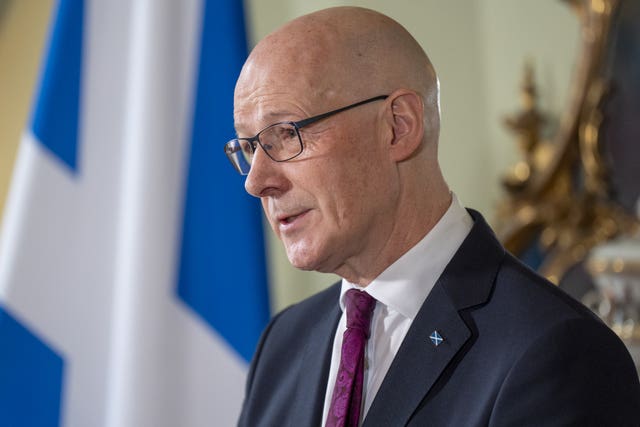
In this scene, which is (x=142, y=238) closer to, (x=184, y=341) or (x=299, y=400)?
(x=184, y=341)

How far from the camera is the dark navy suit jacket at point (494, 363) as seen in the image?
36.7 inches

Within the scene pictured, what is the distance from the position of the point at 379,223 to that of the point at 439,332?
0.55ft

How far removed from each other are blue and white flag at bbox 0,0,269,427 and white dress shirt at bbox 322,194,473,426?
1.10 meters

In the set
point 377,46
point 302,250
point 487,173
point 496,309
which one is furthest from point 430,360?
point 487,173

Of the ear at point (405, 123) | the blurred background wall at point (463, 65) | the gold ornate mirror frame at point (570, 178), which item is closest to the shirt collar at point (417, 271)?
the ear at point (405, 123)

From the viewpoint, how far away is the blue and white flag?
2131 mm

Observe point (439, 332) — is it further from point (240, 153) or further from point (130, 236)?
point (130, 236)

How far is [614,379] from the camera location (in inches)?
37.6

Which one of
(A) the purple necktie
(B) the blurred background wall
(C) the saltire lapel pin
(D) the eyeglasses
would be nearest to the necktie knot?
(A) the purple necktie

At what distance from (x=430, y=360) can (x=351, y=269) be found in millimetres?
180

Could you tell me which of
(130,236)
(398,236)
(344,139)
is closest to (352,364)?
(398,236)

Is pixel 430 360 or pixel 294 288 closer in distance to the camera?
pixel 430 360

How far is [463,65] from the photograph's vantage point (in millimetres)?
2586

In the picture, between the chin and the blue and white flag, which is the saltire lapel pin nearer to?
the chin
